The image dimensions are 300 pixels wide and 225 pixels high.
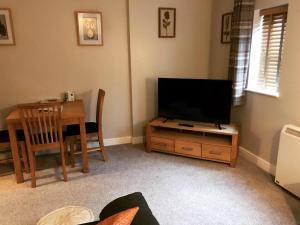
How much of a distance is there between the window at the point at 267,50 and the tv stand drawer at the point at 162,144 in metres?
1.30

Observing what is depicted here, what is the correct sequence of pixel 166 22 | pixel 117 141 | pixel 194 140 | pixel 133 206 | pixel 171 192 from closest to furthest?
pixel 133 206
pixel 171 192
pixel 194 140
pixel 166 22
pixel 117 141

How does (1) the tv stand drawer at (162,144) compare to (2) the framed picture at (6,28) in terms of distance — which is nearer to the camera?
(2) the framed picture at (6,28)

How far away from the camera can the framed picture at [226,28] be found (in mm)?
3416

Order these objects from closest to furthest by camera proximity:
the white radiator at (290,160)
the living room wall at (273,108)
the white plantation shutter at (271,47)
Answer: the white radiator at (290,160)
the living room wall at (273,108)
the white plantation shutter at (271,47)

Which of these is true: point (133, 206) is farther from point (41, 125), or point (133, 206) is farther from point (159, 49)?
point (159, 49)

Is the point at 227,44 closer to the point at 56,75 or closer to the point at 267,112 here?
the point at 267,112

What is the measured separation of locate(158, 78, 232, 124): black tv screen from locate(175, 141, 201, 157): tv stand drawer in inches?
14.8

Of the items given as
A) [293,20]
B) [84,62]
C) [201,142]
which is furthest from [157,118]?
[293,20]

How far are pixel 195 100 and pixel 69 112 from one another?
1.68 metres

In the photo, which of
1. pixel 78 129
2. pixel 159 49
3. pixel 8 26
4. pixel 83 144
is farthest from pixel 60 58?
pixel 159 49

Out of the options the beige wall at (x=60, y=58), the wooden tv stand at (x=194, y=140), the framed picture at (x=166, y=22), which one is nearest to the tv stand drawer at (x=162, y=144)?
the wooden tv stand at (x=194, y=140)

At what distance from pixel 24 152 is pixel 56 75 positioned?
1152mm

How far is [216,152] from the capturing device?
3166 mm

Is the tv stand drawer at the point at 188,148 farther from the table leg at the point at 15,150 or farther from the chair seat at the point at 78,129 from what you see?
the table leg at the point at 15,150
